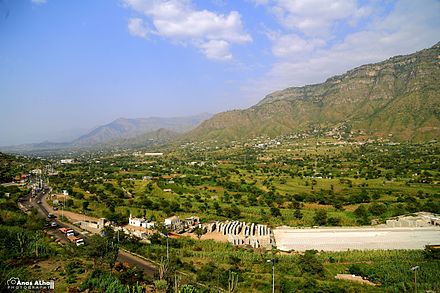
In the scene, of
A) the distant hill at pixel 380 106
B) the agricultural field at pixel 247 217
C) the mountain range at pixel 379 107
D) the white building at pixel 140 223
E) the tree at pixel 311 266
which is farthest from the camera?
the distant hill at pixel 380 106

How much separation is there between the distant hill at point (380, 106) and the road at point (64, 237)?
110569 millimetres

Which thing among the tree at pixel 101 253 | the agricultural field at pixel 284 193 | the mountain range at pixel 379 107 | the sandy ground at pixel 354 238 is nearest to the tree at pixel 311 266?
the sandy ground at pixel 354 238

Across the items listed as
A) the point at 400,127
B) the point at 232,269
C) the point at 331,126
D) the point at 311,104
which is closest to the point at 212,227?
the point at 232,269

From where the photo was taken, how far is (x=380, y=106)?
15488 cm

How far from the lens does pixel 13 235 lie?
26.4m

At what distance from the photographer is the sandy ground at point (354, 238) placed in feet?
96.0

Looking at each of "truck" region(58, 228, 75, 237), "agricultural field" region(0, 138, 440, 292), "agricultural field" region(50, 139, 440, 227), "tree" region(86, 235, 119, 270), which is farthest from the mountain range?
"tree" region(86, 235, 119, 270)

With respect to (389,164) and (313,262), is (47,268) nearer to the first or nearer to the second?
(313,262)

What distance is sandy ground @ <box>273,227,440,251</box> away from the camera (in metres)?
29.3

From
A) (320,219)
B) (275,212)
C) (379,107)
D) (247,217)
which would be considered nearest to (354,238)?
(320,219)

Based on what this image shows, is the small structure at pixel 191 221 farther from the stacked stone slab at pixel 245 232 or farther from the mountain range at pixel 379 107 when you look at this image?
the mountain range at pixel 379 107

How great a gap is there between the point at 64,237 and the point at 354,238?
27.7m

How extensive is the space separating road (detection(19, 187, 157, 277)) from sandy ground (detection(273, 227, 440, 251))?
12.2 metres

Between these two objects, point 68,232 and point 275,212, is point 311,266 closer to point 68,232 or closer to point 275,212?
point 275,212
